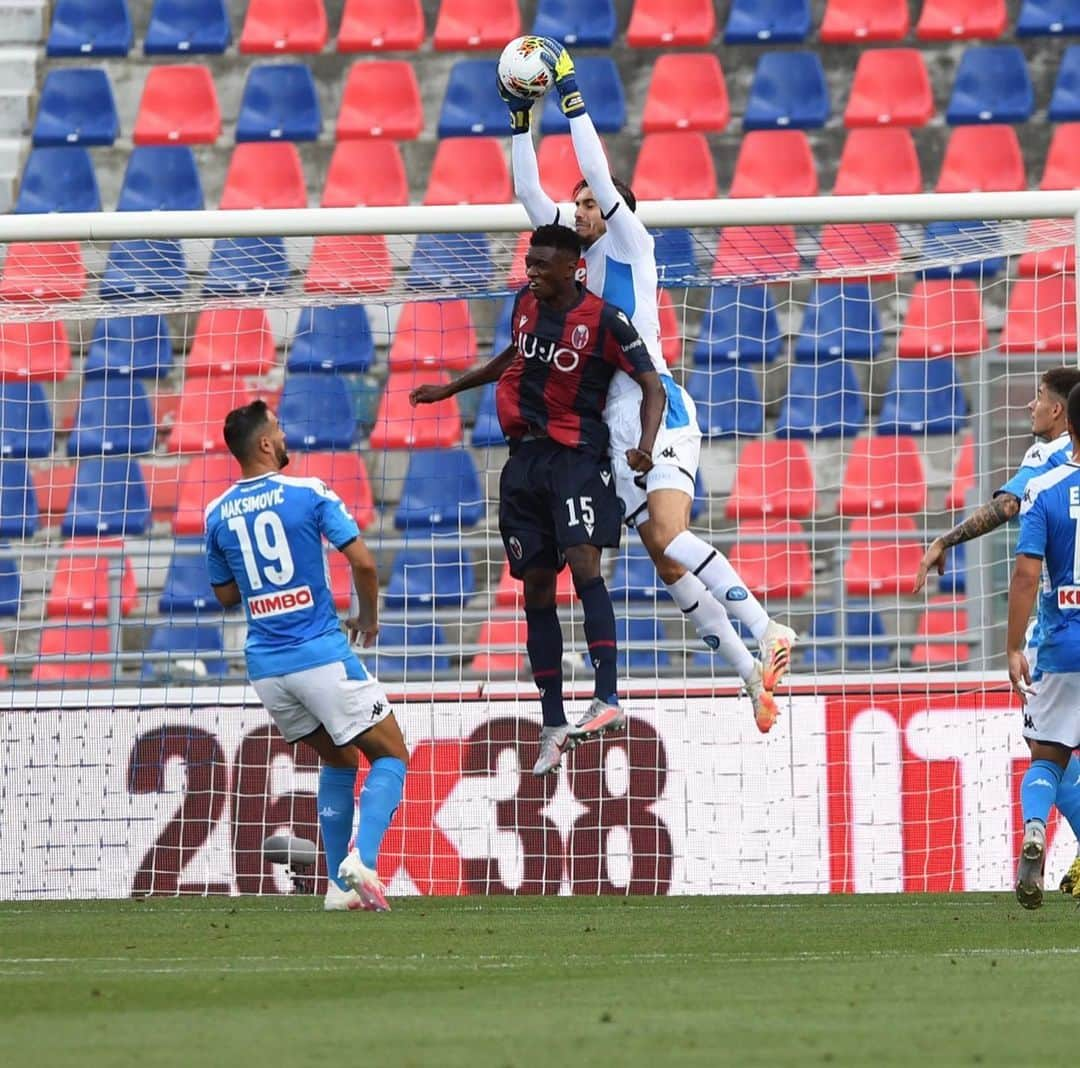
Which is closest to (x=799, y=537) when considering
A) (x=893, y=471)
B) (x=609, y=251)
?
(x=893, y=471)

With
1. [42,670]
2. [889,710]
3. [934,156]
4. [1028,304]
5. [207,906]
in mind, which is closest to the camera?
[207,906]

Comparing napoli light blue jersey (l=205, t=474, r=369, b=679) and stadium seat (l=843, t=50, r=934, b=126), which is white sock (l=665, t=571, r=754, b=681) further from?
stadium seat (l=843, t=50, r=934, b=126)

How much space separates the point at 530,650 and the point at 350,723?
0.78 m

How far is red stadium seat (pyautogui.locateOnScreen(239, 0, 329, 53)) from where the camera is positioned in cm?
1655

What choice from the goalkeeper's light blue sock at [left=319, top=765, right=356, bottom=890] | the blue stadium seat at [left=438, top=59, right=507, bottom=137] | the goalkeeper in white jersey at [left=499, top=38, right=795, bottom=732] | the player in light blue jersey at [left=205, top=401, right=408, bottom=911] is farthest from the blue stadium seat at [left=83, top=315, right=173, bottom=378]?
the goalkeeper in white jersey at [left=499, top=38, right=795, bottom=732]

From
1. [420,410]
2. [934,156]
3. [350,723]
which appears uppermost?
[934,156]

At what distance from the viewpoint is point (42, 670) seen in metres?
12.5

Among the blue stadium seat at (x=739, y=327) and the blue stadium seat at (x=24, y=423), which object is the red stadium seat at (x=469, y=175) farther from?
the blue stadium seat at (x=24, y=423)

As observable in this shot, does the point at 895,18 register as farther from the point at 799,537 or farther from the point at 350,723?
the point at 350,723

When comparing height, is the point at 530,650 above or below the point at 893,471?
below

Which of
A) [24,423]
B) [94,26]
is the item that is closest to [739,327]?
[24,423]

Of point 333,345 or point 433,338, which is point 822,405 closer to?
point 433,338

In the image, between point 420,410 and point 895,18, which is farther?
point 895,18

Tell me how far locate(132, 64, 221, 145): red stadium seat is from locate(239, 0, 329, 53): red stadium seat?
0.49 m
